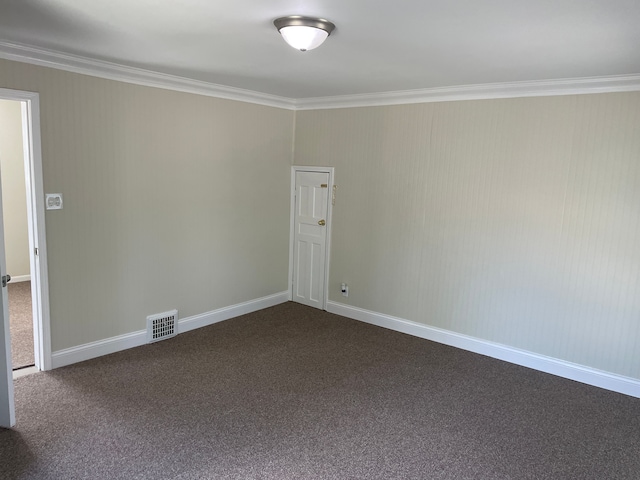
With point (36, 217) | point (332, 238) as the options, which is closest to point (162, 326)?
point (36, 217)

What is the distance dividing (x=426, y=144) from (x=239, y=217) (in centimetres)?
217

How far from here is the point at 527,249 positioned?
4109mm

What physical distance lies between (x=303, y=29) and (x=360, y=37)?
426 mm

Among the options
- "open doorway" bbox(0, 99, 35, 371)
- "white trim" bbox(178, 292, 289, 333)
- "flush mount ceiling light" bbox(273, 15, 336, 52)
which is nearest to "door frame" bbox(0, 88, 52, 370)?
"white trim" bbox(178, 292, 289, 333)

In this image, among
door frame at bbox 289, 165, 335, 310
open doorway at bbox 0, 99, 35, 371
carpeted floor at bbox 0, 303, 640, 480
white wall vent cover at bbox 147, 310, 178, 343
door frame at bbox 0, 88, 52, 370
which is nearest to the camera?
carpeted floor at bbox 0, 303, 640, 480

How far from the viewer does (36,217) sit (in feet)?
11.6

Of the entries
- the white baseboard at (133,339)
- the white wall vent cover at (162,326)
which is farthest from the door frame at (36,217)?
the white wall vent cover at (162,326)

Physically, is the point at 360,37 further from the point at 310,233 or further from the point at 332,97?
the point at 310,233

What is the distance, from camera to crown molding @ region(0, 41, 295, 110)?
3.30 m

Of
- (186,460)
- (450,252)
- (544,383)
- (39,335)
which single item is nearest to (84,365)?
(39,335)

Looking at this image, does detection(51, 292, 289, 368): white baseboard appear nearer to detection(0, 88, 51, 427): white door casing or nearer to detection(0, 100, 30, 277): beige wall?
detection(0, 88, 51, 427): white door casing

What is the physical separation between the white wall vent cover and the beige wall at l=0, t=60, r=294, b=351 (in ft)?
0.25

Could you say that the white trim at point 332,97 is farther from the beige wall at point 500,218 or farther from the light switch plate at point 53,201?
the light switch plate at point 53,201

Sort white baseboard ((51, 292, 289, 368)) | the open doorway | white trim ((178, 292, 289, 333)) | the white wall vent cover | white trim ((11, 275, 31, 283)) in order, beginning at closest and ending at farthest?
white baseboard ((51, 292, 289, 368)) → the white wall vent cover → white trim ((178, 292, 289, 333)) → the open doorway → white trim ((11, 275, 31, 283))
